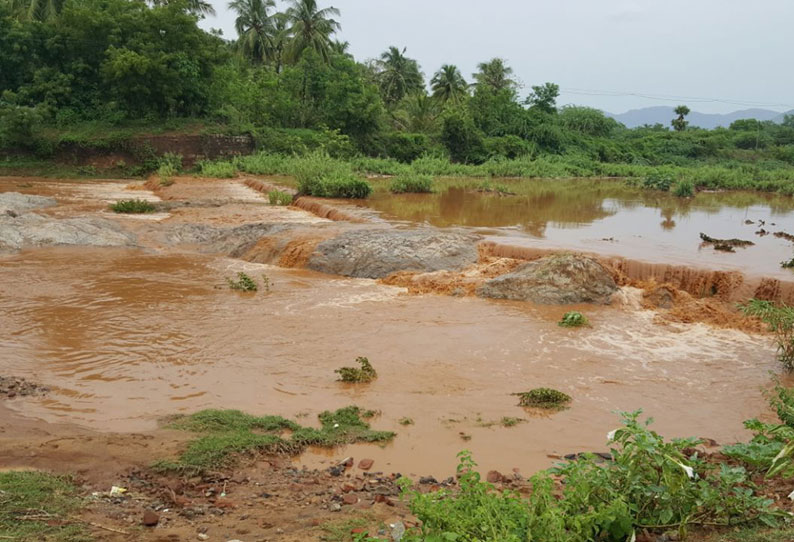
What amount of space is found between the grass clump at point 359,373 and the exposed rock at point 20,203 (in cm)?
1184

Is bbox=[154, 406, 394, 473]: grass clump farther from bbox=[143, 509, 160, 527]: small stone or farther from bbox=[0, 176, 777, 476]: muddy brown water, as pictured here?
bbox=[143, 509, 160, 527]: small stone

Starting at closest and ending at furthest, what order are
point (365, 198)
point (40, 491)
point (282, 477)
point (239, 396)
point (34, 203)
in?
point (40, 491)
point (282, 477)
point (239, 396)
point (34, 203)
point (365, 198)

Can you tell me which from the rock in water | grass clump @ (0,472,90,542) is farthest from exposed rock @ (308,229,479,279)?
grass clump @ (0,472,90,542)

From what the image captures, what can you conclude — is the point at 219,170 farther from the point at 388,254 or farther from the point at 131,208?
the point at 388,254

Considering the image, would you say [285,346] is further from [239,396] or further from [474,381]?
[474,381]

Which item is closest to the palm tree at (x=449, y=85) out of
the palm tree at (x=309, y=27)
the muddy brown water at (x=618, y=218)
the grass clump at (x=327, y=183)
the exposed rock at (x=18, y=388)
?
the palm tree at (x=309, y=27)

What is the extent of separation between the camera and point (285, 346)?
7.72 meters

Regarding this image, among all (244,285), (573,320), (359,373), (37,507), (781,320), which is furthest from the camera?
(244,285)

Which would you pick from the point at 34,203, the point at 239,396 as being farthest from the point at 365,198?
the point at 239,396

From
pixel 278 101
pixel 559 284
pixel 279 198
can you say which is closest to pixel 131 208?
pixel 279 198

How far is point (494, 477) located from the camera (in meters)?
4.66

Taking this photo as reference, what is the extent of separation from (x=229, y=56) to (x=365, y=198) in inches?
639

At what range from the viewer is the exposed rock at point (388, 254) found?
11.4 m

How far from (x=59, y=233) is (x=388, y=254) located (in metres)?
7.16
